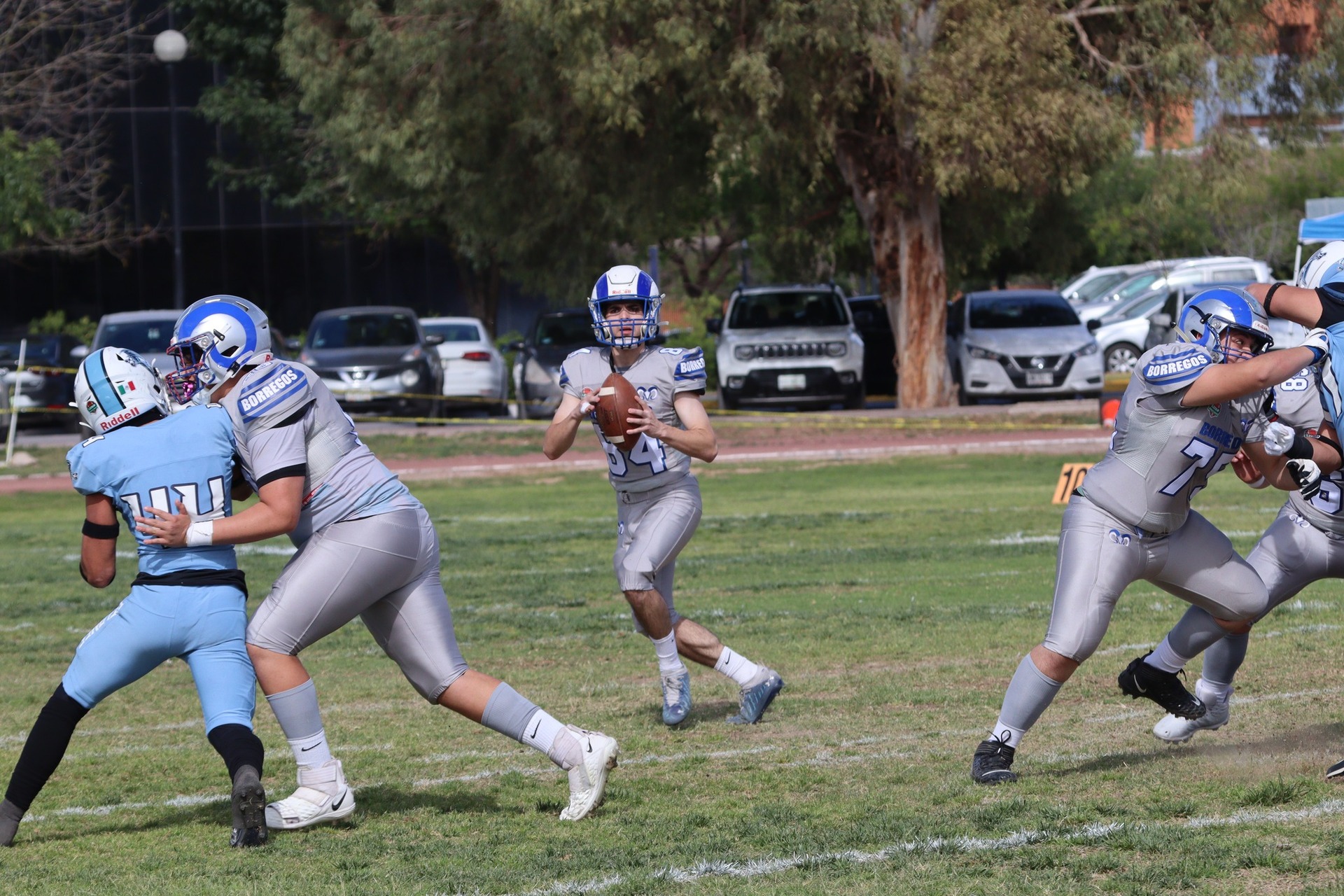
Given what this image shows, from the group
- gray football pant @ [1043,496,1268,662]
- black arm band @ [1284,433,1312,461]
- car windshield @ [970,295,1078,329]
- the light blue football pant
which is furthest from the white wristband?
car windshield @ [970,295,1078,329]

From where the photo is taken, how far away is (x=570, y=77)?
2244cm

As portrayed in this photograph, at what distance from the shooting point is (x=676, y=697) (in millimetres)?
7324

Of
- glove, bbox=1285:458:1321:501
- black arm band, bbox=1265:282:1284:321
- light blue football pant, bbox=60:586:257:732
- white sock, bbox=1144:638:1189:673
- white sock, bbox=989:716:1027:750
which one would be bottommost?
white sock, bbox=989:716:1027:750

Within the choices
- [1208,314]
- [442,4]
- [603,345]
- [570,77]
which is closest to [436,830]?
[603,345]

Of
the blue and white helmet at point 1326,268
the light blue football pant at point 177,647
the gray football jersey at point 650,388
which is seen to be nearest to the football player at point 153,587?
the light blue football pant at point 177,647

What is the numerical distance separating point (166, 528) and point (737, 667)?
112 inches

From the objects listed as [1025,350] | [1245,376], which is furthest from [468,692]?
[1025,350]

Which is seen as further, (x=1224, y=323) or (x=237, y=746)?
(x=1224, y=323)

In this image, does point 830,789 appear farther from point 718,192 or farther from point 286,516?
point 718,192

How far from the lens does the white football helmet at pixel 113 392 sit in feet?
18.2

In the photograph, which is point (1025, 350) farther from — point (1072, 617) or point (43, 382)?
point (1072, 617)

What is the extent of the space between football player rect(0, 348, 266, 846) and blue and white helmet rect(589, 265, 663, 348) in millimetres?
1980

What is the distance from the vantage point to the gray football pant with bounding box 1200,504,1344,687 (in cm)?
634

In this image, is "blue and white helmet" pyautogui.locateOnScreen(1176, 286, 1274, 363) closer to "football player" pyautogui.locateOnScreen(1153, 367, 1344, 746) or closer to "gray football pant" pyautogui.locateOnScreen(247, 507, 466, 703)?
"football player" pyautogui.locateOnScreen(1153, 367, 1344, 746)
